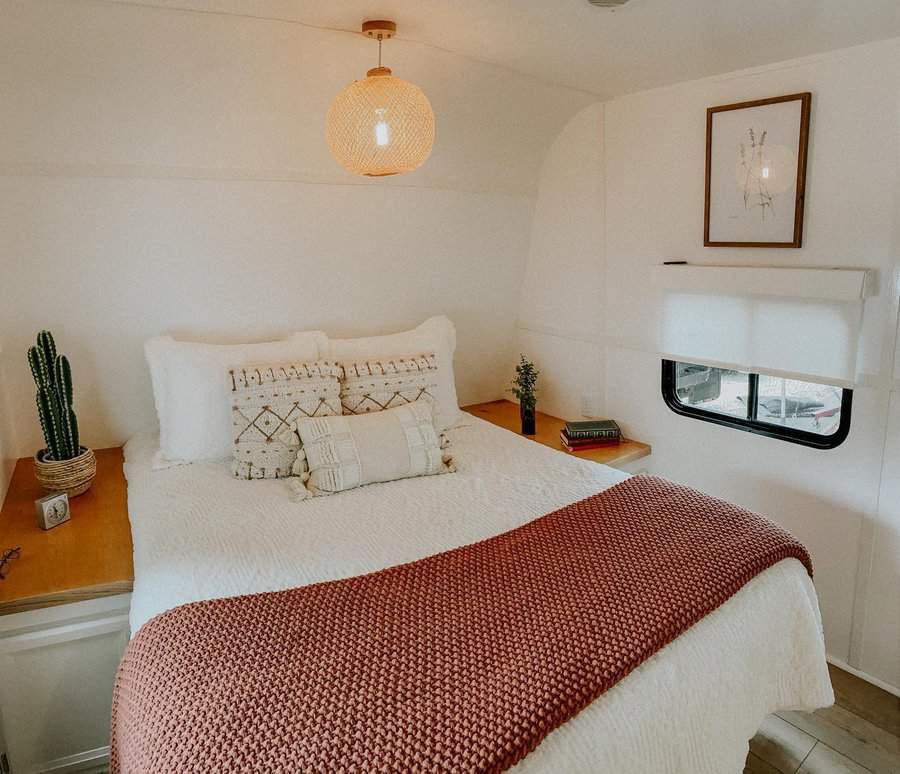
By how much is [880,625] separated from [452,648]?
5.92ft

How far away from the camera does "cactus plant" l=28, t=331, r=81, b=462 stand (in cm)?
235

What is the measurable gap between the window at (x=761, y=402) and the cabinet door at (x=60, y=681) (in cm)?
232

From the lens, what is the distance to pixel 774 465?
8.68 ft

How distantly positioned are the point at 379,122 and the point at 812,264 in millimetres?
1593

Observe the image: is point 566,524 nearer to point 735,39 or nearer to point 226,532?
point 226,532

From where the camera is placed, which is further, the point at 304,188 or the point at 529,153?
the point at 529,153

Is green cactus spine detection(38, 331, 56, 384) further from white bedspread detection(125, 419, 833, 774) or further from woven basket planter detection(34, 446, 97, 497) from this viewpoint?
white bedspread detection(125, 419, 833, 774)

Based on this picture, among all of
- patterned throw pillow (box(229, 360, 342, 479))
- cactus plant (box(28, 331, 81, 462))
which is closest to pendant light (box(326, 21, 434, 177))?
patterned throw pillow (box(229, 360, 342, 479))

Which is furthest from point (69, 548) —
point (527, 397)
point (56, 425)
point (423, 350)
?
point (527, 397)

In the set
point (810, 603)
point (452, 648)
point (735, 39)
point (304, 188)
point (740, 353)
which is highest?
point (735, 39)

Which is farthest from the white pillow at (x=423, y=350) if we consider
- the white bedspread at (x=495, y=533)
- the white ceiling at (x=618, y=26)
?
the white ceiling at (x=618, y=26)

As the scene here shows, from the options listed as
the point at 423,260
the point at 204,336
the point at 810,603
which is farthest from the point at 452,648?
the point at 423,260

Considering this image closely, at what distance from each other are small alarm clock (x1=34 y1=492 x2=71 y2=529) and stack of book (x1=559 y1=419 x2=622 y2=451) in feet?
6.70

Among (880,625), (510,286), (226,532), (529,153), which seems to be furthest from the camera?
(510,286)
